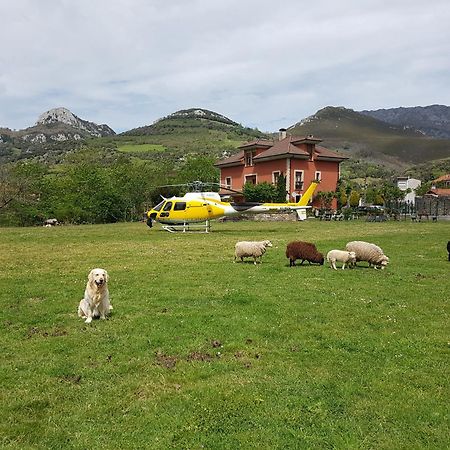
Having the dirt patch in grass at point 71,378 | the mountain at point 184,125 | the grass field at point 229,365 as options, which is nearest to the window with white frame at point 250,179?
the grass field at point 229,365

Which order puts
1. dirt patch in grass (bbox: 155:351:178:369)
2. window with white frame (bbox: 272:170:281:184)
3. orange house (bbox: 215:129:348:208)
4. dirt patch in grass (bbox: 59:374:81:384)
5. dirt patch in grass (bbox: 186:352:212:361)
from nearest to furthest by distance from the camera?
dirt patch in grass (bbox: 59:374:81:384), dirt patch in grass (bbox: 155:351:178:369), dirt patch in grass (bbox: 186:352:212:361), orange house (bbox: 215:129:348:208), window with white frame (bbox: 272:170:281:184)

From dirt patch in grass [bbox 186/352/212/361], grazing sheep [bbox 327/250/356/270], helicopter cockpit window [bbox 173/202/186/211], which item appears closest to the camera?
dirt patch in grass [bbox 186/352/212/361]

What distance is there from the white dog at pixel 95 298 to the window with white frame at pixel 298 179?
4537cm

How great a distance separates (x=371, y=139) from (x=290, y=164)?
70673 mm

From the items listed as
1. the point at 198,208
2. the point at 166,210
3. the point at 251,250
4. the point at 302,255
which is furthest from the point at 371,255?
the point at 166,210

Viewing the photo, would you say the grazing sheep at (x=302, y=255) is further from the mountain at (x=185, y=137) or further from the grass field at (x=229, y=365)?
the mountain at (x=185, y=137)

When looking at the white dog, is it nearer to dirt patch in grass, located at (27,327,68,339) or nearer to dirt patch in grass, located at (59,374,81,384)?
dirt patch in grass, located at (27,327,68,339)

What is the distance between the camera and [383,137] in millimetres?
115500

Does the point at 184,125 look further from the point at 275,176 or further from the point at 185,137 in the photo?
the point at 275,176

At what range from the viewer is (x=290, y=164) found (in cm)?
5116

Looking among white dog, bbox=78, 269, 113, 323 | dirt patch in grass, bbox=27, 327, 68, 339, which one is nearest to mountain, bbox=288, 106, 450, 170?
white dog, bbox=78, 269, 113, 323

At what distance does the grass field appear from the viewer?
14.2ft

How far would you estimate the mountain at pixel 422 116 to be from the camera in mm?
162625

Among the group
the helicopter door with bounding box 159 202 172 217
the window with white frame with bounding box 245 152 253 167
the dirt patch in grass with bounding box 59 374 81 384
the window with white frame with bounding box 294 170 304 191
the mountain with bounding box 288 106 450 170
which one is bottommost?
the dirt patch in grass with bounding box 59 374 81 384
